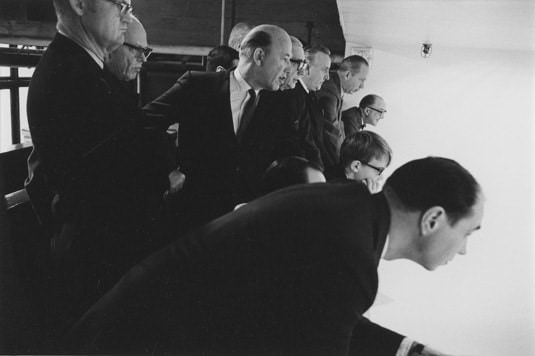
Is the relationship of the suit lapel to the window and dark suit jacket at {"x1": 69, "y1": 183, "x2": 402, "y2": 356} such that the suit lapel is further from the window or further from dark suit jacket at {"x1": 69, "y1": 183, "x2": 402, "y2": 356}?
dark suit jacket at {"x1": 69, "y1": 183, "x2": 402, "y2": 356}

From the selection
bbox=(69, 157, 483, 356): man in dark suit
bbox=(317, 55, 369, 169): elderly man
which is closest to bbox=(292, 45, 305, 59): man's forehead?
bbox=(317, 55, 369, 169): elderly man

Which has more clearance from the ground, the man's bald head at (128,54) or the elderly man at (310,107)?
the man's bald head at (128,54)

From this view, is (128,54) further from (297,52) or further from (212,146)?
(297,52)

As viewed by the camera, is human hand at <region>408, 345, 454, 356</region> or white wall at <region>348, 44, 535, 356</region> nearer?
human hand at <region>408, 345, 454, 356</region>

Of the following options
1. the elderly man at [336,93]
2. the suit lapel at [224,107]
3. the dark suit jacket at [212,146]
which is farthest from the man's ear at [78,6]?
the elderly man at [336,93]

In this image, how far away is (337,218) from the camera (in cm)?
83

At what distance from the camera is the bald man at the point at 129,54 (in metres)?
1.45

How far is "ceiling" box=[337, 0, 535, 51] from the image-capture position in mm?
1932

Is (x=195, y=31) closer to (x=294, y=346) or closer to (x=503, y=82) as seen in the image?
(x=503, y=82)

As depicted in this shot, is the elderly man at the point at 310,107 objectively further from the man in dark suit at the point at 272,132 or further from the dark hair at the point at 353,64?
the dark hair at the point at 353,64

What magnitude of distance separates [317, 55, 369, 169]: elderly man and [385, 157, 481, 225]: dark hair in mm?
1250

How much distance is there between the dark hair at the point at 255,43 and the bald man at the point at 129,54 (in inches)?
13.2

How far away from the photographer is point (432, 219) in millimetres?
919

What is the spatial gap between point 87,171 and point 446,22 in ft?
5.96
